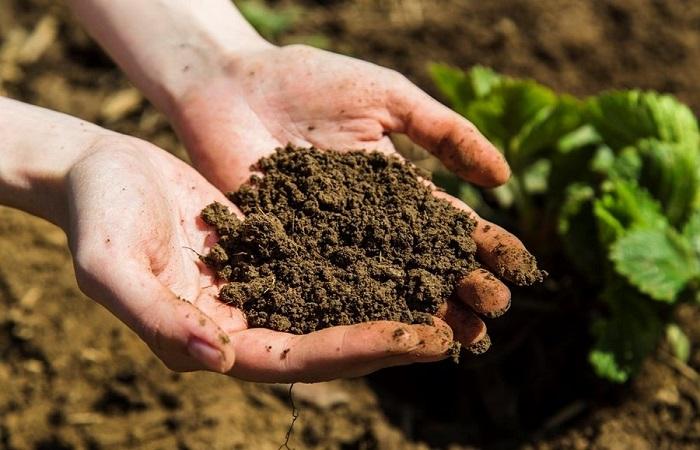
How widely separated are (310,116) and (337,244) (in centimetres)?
56

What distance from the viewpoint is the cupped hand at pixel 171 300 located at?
190cm

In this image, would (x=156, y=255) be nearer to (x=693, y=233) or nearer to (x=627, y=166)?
(x=627, y=166)

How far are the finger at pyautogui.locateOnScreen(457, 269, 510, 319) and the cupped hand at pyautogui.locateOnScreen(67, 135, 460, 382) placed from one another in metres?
0.14

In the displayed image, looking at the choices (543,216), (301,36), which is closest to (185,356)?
(543,216)

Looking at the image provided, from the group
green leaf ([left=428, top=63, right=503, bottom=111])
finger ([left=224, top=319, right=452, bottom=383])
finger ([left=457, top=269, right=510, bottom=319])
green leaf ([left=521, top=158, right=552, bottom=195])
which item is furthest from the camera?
green leaf ([left=521, top=158, right=552, bottom=195])

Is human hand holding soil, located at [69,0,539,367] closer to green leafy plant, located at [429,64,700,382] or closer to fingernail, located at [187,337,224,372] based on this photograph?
green leafy plant, located at [429,64,700,382]

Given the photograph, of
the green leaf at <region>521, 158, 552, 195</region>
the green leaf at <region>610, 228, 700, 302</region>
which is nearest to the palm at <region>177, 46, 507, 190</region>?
the green leaf at <region>610, 228, 700, 302</region>

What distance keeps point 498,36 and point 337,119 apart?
85.0 inches

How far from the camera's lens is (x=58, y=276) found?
3.64m

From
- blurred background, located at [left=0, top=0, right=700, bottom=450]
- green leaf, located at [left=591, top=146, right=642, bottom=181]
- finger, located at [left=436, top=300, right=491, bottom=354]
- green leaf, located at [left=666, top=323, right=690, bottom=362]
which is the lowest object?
blurred background, located at [left=0, top=0, right=700, bottom=450]

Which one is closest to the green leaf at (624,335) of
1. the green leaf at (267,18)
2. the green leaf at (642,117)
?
the green leaf at (642,117)

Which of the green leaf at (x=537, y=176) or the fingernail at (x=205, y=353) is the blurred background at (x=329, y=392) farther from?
the fingernail at (x=205, y=353)

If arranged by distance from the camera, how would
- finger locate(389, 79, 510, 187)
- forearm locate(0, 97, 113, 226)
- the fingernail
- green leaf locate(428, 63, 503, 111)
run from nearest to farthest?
the fingernail, forearm locate(0, 97, 113, 226), finger locate(389, 79, 510, 187), green leaf locate(428, 63, 503, 111)

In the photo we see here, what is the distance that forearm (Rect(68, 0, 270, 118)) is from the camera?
2.94 metres
